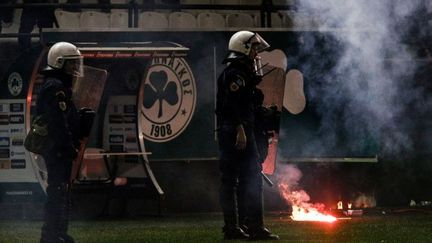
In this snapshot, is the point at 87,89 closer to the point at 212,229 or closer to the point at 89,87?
the point at 89,87

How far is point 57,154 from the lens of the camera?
37.5ft

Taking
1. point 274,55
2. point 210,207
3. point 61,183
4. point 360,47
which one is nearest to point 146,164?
point 210,207

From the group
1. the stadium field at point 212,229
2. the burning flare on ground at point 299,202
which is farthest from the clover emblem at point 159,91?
the burning flare on ground at point 299,202

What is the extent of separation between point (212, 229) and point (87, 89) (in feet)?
10.1

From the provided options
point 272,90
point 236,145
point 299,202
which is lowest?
point 299,202

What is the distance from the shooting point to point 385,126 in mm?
18703

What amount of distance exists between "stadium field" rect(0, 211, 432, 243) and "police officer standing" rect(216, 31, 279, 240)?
0.34 meters

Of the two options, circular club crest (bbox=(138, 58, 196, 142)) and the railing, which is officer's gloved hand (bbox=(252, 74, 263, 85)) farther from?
the railing

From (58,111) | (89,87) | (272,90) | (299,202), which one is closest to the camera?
(58,111)

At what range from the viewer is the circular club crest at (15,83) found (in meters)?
17.1

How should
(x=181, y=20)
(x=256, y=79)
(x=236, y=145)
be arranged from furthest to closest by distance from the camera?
1. (x=181, y=20)
2. (x=256, y=79)
3. (x=236, y=145)

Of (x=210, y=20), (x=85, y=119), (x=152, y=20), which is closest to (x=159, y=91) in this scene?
(x=152, y=20)

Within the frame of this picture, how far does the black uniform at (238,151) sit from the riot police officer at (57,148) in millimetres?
1802

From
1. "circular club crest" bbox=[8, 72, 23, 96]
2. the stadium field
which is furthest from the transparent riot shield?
"circular club crest" bbox=[8, 72, 23, 96]
